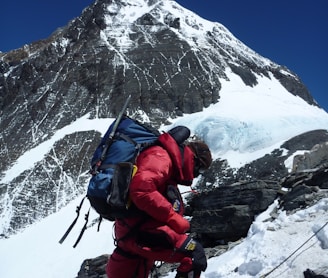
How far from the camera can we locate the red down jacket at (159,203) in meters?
3.67

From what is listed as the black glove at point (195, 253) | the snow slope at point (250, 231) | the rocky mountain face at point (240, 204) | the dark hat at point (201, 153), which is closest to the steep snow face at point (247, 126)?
the snow slope at point (250, 231)

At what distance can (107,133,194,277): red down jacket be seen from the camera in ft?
12.0

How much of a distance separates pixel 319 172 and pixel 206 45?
179 feet

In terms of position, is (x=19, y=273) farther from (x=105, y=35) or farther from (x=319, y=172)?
(x=105, y=35)

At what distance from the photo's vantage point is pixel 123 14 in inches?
2842

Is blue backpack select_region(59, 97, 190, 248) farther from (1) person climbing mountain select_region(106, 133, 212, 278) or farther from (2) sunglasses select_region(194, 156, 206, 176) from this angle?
(2) sunglasses select_region(194, 156, 206, 176)

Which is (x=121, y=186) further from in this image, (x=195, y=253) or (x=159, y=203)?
(x=195, y=253)

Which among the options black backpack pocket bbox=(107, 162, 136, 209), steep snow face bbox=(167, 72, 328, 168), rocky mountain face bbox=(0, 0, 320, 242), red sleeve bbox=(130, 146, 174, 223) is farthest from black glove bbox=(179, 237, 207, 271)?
steep snow face bbox=(167, 72, 328, 168)

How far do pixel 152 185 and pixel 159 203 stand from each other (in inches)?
6.5

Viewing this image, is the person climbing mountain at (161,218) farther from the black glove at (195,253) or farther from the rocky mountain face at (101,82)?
the rocky mountain face at (101,82)

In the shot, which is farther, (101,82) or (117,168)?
(101,82)

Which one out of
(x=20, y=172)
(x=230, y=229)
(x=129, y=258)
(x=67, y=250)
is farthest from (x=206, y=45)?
(x=129, y=258)

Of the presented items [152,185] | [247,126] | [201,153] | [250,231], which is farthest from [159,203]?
[247,126]

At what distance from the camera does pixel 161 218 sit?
12.3 feet
